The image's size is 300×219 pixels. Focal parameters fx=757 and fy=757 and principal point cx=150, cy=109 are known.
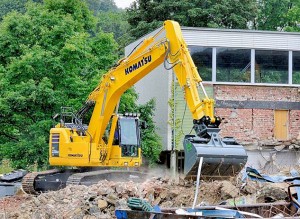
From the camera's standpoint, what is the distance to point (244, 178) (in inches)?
557

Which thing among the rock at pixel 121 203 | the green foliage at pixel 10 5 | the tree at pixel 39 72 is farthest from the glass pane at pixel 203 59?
the green foliage at pixel 10 5

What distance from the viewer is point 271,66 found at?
33.2 m

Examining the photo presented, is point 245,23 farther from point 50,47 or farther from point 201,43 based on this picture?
point 50,47

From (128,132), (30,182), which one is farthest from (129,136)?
(30,182)

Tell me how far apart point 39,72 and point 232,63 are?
8526 millimetres

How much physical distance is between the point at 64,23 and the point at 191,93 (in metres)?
14.4

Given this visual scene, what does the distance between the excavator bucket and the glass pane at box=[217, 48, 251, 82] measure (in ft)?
57.0

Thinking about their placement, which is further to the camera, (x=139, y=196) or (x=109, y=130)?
(x=109, y=130)

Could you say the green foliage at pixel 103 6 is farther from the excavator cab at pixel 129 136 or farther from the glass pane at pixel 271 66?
the excavator cab at pixel 129 136

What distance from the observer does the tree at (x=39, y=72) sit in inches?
1141

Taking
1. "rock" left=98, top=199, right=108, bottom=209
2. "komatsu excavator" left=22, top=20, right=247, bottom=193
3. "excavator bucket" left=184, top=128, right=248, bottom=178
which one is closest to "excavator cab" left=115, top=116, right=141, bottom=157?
"komatsu excavator" left=22, top=20, right=247, bottom=193

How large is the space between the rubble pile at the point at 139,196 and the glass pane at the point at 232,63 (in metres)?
16.8

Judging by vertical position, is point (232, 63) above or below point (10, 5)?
below

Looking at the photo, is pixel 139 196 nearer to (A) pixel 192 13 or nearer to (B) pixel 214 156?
(B) pixel 214 156
